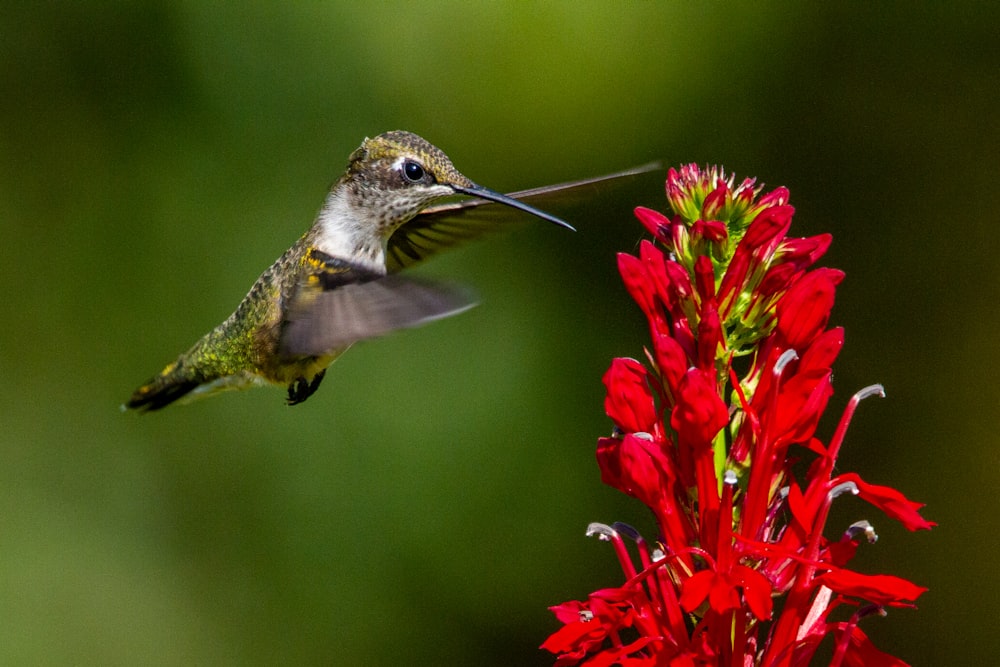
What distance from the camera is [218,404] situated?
128 inches

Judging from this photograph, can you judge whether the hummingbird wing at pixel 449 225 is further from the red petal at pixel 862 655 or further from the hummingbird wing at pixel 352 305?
the red petal at pixel 862 655

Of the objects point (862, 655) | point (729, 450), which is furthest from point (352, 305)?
point (862, 655)

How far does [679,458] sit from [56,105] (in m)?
2.62

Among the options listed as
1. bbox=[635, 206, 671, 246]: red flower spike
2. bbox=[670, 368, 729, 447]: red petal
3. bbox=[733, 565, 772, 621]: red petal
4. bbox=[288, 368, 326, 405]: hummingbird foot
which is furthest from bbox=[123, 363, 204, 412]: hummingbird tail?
bbox=[733, 565, 772, 621]: red petal

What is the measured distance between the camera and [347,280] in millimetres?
2053

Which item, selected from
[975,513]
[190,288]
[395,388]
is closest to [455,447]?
[395,388]

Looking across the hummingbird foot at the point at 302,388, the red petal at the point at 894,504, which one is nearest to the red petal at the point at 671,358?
the red petal at the point at 894,504

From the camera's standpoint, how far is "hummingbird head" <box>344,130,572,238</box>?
2.11 metres

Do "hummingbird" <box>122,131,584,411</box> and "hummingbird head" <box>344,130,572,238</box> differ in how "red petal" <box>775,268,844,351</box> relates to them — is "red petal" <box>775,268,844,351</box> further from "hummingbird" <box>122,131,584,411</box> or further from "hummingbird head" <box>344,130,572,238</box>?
"hummingbird head" <box>344,130,572,238</box>

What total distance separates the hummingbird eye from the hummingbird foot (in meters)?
0.44

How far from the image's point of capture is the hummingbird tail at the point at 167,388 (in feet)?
8.17

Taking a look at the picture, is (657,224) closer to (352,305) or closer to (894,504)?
(894,504)

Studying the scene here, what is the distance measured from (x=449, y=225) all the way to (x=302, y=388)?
467mm

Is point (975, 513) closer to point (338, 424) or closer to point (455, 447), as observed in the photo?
point (455, 447)
